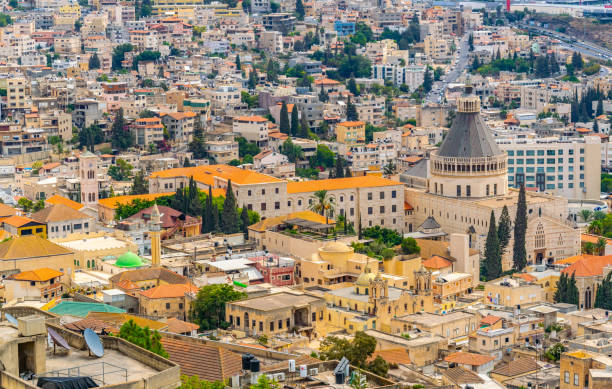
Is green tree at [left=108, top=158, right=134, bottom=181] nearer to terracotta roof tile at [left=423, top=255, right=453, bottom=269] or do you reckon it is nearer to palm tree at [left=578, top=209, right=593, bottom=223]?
palm tree at [left=578, top=209, right=593, bottom=223]

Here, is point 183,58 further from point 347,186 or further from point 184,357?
point 184,357

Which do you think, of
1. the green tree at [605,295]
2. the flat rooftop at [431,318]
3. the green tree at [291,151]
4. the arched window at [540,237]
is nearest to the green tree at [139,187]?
the green tree at [291,151]

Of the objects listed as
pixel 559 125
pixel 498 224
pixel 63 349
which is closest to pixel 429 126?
pixel 559 125

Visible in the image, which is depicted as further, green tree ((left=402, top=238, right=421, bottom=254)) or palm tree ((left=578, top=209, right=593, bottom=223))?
palm tree ((left=578, top=209, right=593, bottom=223))

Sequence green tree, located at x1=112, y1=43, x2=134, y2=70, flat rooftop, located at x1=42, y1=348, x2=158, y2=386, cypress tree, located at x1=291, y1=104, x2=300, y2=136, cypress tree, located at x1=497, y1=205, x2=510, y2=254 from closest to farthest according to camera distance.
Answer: flat rooftop, located at x1=42, y1=348, x2=158, y2=386
cypress tree, located at x1=497, y1=205, x2=510, y2=254
cypress tree, located at x1=291, y1=104, x2=300, y2=136
green tree, located at x1=112, y1=43, x2=134, y2=70

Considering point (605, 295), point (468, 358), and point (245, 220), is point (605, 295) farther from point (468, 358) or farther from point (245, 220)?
point (245, 220)

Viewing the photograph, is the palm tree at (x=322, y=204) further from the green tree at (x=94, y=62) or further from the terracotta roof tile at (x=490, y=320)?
the green tree at (x=94, y=62)

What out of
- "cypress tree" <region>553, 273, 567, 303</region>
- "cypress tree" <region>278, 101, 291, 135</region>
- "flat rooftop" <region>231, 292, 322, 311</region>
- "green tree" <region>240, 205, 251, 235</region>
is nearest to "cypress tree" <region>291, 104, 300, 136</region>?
"cypress tree" <region>278, 101, 291, 135</region>
